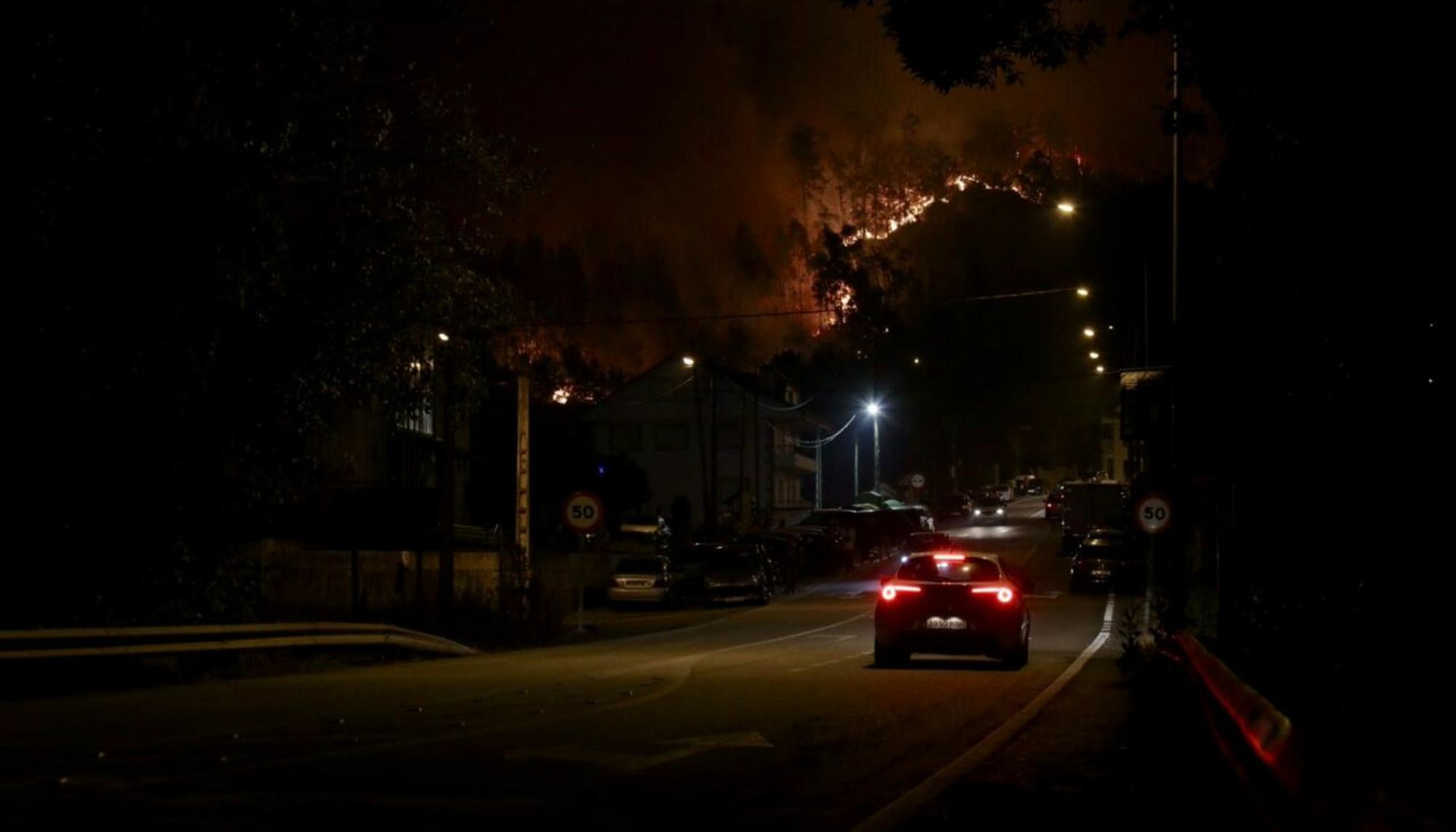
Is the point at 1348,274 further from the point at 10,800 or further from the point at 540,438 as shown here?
the point at 540,438

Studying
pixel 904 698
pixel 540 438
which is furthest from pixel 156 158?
pixel 540 438

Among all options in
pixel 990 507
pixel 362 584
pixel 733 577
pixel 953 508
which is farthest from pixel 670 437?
pixel 362 584

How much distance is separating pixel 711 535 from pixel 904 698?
4128 cm

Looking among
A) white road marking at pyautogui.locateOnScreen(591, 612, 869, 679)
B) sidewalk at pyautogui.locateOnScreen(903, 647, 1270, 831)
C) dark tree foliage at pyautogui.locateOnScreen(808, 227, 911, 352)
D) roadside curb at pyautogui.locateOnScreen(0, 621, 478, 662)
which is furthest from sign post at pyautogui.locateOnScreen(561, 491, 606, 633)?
dark tree foliage at pyautogui.locateOnScreen(808, 227, 911, 352)

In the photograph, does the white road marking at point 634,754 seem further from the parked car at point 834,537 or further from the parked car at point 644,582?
the parked car at point 834,537

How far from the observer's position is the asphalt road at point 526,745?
10383 mm

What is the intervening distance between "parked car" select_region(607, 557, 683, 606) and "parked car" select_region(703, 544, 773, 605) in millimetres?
1046

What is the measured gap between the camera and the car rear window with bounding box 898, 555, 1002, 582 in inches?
915

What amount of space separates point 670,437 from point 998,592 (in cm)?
6372

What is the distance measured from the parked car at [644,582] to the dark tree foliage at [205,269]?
71.6 ft

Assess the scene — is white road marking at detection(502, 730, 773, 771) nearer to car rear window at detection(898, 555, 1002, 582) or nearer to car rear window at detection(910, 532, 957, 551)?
car rear window at detection(898, 555, 1002, 582)

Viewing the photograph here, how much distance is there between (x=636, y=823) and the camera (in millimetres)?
10000

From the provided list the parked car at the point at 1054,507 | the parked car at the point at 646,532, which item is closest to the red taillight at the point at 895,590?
the parked car at the point at 646,532

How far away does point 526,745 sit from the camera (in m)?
13.7
